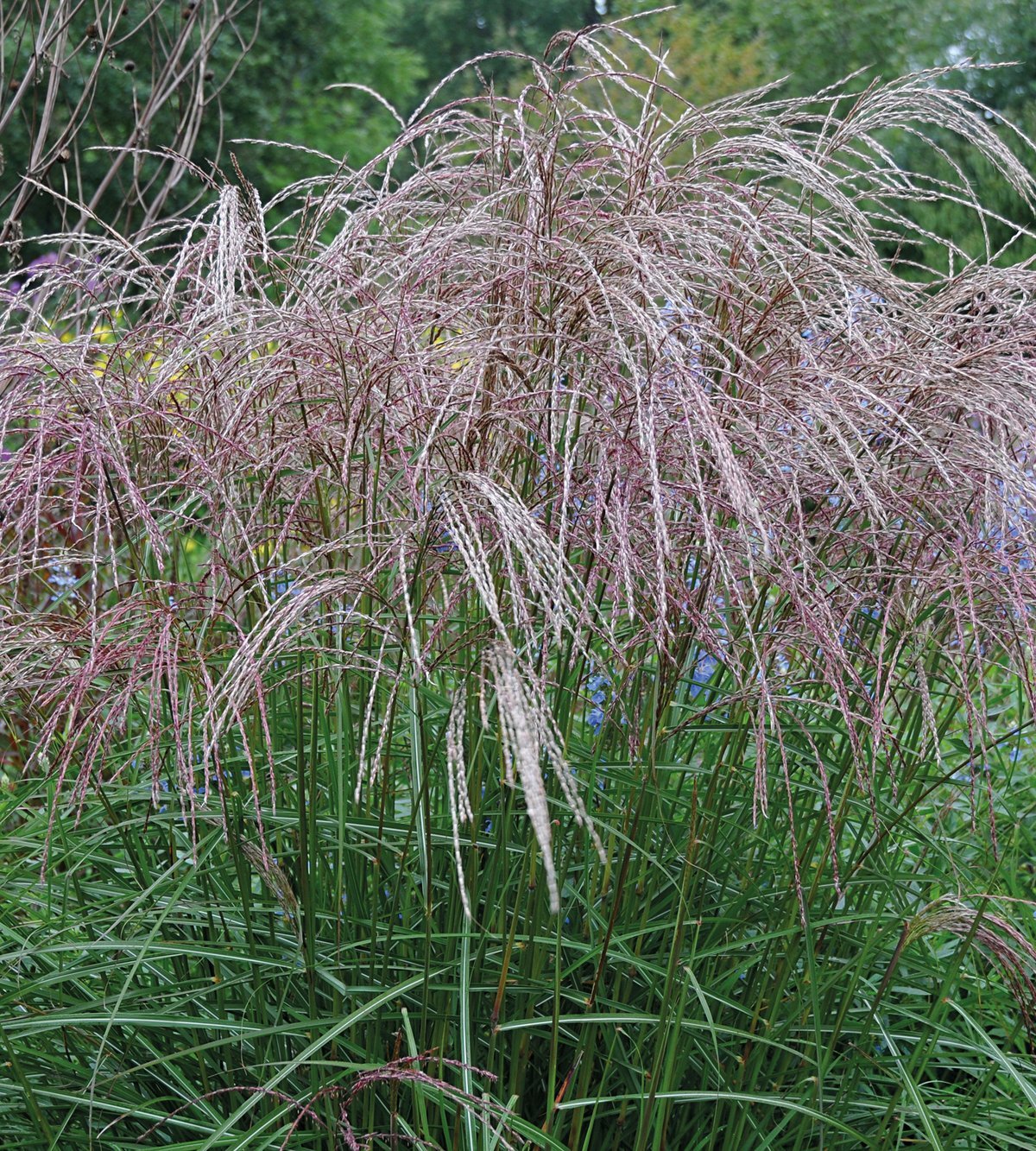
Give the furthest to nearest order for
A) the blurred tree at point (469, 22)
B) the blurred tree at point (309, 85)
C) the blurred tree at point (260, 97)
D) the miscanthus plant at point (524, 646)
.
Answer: the blurred tree at point (469, 22)
the blurred tree at point (309, 85)
the blurred tree at point (260, 97)
the miscanthus plant at point (524, 646)

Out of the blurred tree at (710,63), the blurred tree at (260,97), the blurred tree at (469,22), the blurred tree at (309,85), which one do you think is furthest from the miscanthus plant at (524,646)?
the blurred tree at (469,22)

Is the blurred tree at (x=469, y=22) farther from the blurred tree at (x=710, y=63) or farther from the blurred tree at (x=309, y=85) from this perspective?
the blurred tree at (x=710, y=63)

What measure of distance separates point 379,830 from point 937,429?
1.12 m

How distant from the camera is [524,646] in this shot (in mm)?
1976

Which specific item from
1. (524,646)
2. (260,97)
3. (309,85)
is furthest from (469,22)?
(524,646)

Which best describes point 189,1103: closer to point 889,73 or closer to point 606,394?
point 606,394

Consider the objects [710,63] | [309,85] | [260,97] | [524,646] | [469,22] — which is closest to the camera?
[524,646]

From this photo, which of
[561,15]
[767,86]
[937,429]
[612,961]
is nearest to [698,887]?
[612,961]

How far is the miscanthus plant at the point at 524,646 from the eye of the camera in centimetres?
169

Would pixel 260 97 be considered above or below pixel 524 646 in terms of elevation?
above

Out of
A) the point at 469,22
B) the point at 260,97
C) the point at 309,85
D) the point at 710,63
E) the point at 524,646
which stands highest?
the point at 469,22

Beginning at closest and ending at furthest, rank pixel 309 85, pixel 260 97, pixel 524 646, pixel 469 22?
pixel 524 646, pixel 260 97, pixel 309 85, pixel 469 22

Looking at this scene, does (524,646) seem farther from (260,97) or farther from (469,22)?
(469,22)

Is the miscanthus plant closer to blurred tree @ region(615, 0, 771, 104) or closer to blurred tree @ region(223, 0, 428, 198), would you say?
blurred tree @ region(223, 0, 428, 198)
